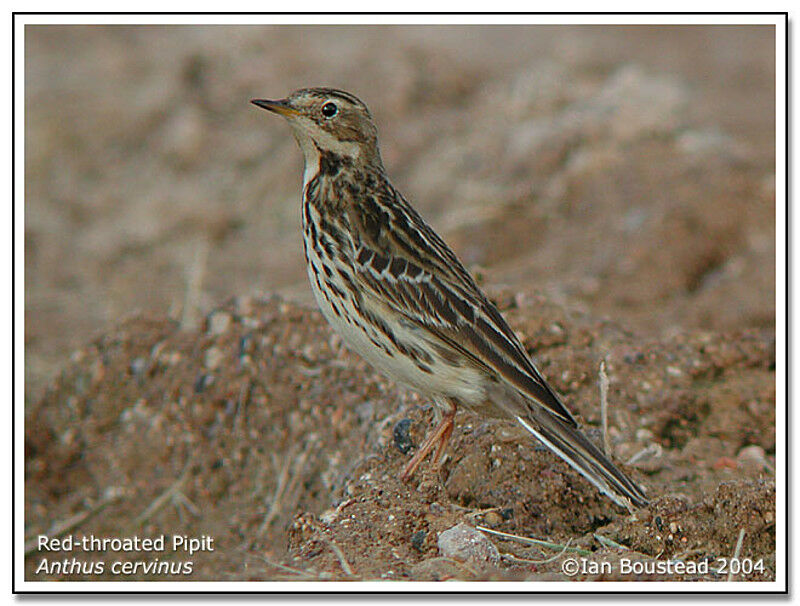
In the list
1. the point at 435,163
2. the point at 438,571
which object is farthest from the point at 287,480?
the point at 435,163

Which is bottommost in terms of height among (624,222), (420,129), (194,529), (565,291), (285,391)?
(194,529)

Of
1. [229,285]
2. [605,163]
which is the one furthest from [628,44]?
[229,285]

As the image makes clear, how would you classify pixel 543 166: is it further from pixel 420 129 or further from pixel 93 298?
pixel 93 298

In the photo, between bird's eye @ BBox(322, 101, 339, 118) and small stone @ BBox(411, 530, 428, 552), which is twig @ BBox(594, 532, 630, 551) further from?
bird's eye @ BBox(322, 101, 339, 118)

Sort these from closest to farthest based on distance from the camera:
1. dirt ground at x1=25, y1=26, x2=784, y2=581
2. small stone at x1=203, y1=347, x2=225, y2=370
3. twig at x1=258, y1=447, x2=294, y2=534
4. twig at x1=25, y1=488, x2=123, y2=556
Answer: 1. dirt ground at x1=25, y1=26, x2=784, y2=581
2. twig at x1=258, y1=447, x2=294, y2=534
3. twig at x1=25, y1=488, x2=123, y2=556
4. small stone at x1=203, y1=347, x2=225, y2=370

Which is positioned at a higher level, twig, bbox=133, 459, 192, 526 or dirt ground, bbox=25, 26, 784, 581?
dirt ground, bbox=25, 26, 784, 581

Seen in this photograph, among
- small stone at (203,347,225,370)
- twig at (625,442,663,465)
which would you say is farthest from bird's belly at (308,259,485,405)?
small stone at (203,347,225,370)

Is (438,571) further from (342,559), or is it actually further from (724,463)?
(724,463)
